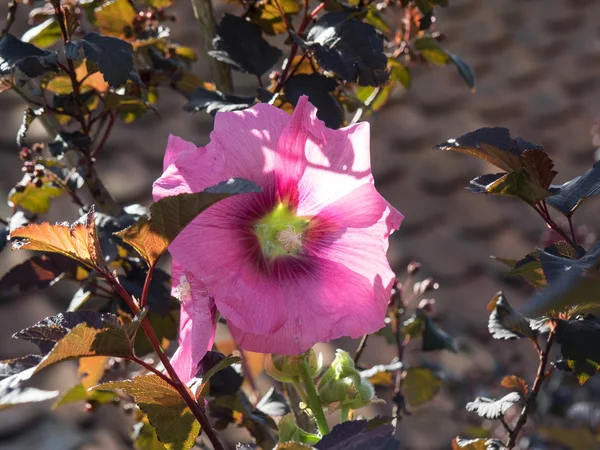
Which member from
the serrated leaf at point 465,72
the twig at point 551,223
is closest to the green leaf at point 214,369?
the twig at point 551,223

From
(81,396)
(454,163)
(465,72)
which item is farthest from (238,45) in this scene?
(454,163)

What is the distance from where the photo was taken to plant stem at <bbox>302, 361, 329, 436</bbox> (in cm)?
52

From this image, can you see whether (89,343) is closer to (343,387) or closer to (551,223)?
(343,387)

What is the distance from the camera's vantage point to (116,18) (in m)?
0.80

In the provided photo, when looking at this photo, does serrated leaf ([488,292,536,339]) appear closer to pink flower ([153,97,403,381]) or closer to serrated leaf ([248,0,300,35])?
pink flower ([153,97,403,381])

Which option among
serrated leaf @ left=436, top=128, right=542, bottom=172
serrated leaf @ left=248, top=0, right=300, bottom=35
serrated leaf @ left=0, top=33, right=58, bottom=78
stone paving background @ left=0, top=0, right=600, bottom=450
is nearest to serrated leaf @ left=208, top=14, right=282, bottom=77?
serrated leaf @ left=248, top=0, right=300, bottom=35

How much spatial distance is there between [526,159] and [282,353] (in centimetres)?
20

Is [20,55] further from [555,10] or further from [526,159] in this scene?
[555,10]

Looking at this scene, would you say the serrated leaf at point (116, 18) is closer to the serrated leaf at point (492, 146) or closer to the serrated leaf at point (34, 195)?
the serrated leaf at point (34, 195)

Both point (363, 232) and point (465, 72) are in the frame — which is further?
point (465, 72)

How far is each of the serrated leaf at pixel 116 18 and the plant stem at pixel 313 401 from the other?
1.42 feet

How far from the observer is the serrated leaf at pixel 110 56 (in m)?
0.61

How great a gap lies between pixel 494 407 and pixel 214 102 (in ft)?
1.10

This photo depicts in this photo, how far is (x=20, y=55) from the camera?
2.02 ft
